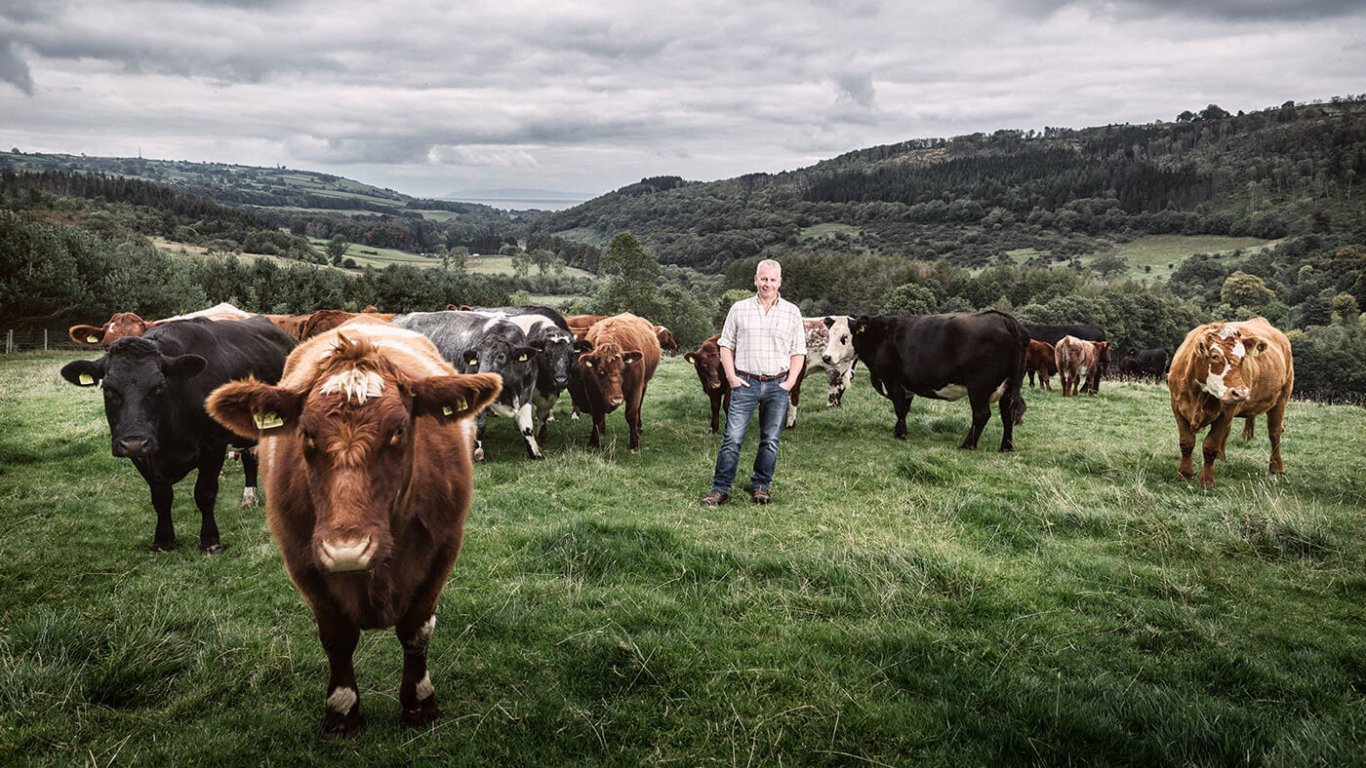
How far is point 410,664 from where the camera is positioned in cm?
359

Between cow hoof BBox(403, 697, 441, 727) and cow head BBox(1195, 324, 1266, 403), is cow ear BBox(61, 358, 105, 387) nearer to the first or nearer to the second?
cow hoof BBox(403, 697, 441, 727)

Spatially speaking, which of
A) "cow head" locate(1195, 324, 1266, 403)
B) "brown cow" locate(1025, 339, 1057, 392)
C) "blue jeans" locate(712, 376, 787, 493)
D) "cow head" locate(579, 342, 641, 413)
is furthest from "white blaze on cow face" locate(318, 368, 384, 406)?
"brown cow" locate(1025, 339, 1057, 392)

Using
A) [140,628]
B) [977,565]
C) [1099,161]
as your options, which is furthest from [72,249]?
[1099,161]

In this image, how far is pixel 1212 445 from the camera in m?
8.87

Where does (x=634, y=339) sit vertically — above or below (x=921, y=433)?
above

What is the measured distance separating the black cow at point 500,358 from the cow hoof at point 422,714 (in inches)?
263

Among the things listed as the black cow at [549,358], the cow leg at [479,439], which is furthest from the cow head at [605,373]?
the cow leg at [479,439]

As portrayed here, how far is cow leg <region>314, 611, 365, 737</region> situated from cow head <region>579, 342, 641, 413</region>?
7665 mm

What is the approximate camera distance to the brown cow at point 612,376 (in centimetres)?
1105

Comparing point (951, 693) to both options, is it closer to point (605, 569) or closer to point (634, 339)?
point (605, 569)

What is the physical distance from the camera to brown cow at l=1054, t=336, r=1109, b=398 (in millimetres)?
20969

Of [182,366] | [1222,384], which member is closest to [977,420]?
[1222,384]

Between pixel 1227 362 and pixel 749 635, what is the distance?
8.39 meters

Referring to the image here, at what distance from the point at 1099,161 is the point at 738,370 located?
225 m
